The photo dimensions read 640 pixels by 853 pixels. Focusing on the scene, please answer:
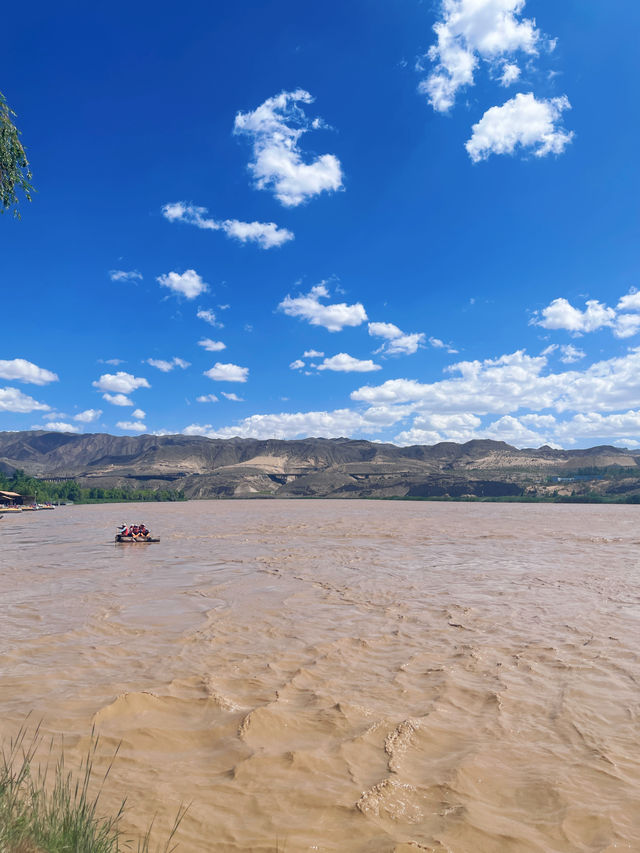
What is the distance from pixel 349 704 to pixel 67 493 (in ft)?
504

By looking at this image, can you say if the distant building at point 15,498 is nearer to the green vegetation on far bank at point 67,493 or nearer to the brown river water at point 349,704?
the green vegetation on far bank at point 67,493

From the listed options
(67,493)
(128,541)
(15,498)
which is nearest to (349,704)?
(128,541)

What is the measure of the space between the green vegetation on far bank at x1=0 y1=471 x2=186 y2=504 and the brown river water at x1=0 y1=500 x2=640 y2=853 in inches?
4650

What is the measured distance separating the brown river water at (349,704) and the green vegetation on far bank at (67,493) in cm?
11812

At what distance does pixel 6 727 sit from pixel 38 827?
18.2ft

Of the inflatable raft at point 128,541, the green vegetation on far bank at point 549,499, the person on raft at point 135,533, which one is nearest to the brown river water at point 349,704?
the inflatable raft at point 128,541

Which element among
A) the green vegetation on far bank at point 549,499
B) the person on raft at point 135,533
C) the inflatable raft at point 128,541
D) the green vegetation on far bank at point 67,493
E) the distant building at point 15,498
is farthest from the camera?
the green vegetation on far bank at point 67,493

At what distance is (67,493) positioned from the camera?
14612 centimetres

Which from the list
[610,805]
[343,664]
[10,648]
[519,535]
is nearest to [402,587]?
[343,664]

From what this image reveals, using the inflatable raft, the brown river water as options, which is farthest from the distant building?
the brown river water

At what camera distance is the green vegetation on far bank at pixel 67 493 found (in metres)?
127

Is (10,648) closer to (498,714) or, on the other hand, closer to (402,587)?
(498,714)

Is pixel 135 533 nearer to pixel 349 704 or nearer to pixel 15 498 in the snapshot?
pixel 349 704

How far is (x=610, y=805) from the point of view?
6703 mm
